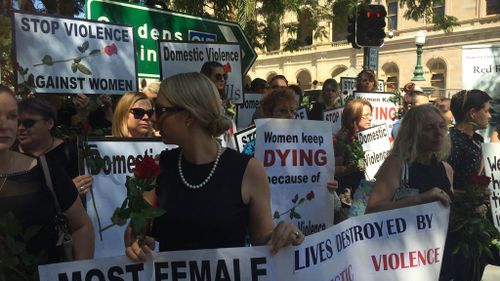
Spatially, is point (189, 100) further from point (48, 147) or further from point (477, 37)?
point (477, 37)

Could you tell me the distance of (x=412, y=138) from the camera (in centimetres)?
352

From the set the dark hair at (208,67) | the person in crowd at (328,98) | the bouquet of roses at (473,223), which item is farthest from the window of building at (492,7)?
the bouquet of roses at (473,223)

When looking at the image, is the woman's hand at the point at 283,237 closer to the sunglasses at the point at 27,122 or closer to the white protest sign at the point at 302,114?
the sunglasses at the point at 27,122

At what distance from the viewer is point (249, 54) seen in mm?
6180

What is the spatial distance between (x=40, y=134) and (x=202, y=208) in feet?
4.97

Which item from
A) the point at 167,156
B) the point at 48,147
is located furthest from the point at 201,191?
the point at 48,147

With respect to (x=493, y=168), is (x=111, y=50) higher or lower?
higher

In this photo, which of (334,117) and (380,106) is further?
(380,106)

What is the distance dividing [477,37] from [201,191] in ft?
110

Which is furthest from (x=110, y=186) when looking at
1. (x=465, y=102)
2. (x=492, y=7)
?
(x=492, y=7)

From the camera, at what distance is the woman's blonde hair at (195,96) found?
2.21 metres

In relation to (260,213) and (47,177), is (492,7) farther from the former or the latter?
(47,177)

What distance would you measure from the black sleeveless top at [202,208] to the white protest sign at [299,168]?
1.61 metres

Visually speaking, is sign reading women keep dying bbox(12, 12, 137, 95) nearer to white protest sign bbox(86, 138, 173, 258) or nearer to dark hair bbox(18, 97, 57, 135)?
dark hair bbox(18, 97, 57, 135)
